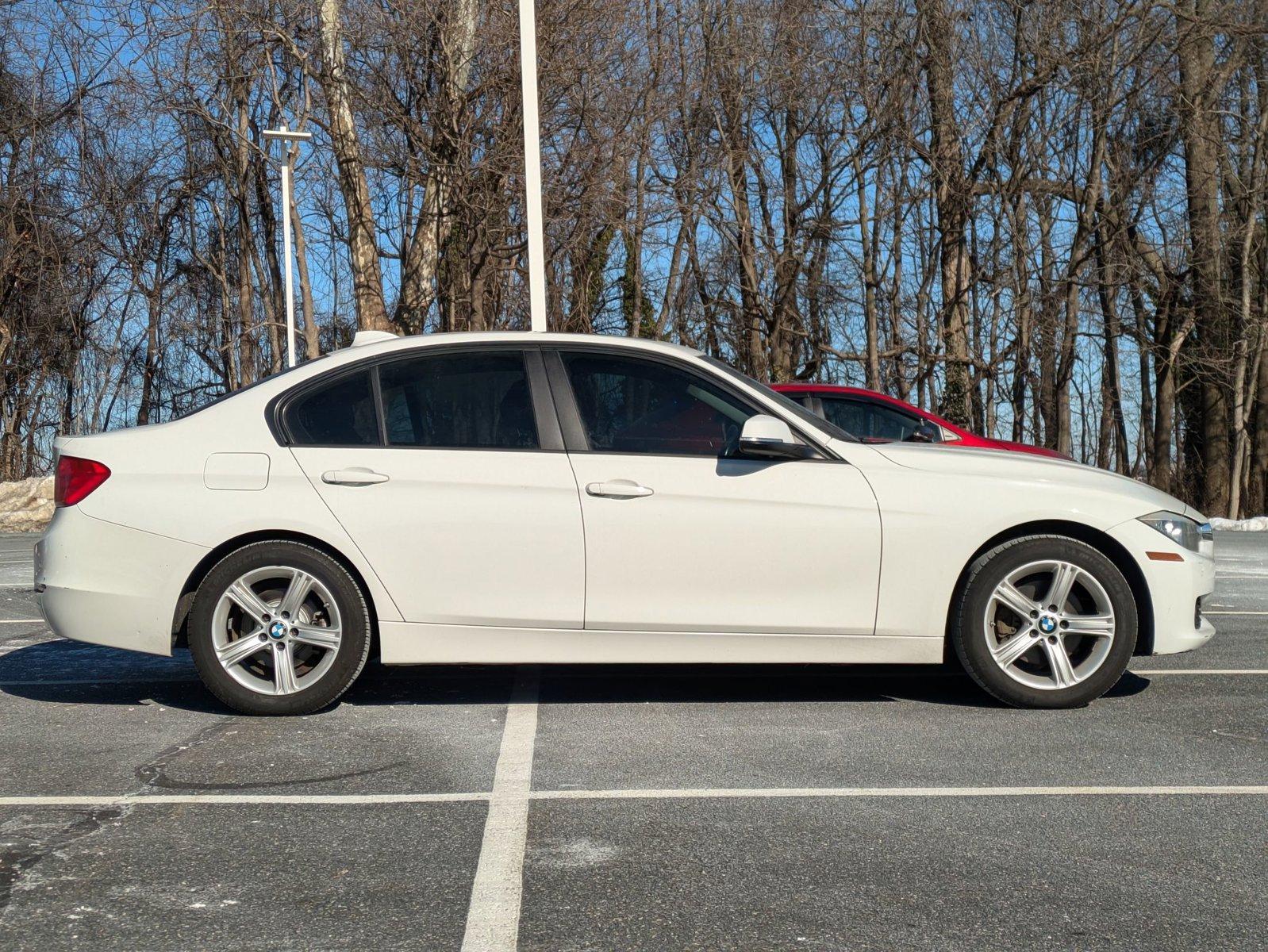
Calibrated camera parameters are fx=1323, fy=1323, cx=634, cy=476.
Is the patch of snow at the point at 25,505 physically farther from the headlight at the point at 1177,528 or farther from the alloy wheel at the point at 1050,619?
the headlight at the point at 1177,528

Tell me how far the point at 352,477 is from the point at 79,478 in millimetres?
1209

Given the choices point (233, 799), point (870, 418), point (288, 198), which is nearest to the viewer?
point (233, 799)

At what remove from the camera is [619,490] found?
5.56 metres

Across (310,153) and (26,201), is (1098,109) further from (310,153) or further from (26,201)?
(26,201)

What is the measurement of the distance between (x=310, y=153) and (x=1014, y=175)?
12.3 m

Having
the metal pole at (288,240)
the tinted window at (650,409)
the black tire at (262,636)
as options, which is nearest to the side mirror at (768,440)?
the tinted window at (650,409)

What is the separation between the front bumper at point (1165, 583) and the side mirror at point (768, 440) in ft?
4.70

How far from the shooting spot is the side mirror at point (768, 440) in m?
5.50

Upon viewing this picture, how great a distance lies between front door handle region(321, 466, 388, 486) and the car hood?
2151 millimetres

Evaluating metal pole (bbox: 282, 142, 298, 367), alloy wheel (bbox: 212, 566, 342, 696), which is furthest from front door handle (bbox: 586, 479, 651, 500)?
metal pole (bbox: 282, 142, 298, 367)

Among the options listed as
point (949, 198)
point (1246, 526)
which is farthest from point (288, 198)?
point (1246, 526)

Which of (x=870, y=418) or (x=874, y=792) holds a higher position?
(x=870, y=418)

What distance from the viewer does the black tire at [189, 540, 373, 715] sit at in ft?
18.3

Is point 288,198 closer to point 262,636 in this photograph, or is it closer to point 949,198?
point 949,198
